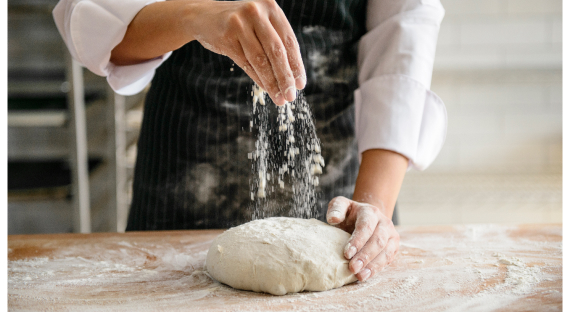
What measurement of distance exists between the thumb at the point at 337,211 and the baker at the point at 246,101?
0.14 m

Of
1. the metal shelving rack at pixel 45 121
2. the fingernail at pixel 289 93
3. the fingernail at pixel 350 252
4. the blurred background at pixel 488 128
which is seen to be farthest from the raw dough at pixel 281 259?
the blurred background at pixel 488 128

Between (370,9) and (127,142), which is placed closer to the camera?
(370,9)

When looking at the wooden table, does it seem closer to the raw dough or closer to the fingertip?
the raw dough

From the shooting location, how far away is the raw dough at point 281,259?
2.66 feet

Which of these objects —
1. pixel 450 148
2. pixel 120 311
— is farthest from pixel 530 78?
pixel 120 311

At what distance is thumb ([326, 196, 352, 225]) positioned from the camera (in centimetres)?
89

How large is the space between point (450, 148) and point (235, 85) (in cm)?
183

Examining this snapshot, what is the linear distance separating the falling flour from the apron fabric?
0.03m

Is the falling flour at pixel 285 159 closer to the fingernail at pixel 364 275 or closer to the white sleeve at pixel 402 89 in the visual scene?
the white sleeve at pixel 402 89

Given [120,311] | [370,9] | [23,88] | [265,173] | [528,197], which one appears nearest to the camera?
[120,311]

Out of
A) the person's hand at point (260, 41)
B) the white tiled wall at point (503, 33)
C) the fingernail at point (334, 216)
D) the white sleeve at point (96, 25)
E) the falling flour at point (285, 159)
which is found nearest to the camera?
the person's hand at point (260, 41)

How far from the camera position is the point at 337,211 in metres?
0.90

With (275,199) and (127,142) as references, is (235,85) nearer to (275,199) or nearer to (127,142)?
(275,199)

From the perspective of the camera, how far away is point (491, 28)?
2.54 m
